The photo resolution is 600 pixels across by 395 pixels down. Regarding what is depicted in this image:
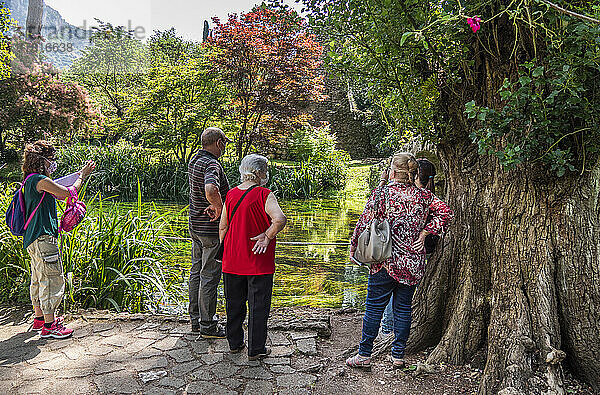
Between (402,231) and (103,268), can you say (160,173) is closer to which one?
(103,268)

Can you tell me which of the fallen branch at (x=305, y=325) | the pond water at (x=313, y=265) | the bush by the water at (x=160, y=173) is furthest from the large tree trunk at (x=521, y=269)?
the bush by the water at (x=160, y=173)

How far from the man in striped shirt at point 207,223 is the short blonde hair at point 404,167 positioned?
1239 millimetres

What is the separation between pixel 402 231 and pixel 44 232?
2.47m

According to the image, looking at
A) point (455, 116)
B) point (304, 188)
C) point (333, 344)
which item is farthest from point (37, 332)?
point (304, 188)

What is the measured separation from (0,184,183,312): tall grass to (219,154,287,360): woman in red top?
171 centimetres

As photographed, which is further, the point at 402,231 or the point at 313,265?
the point at 313,265

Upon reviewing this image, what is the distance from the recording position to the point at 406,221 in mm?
3012

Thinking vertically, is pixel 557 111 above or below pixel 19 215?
above

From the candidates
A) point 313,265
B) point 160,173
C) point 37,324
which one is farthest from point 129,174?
point 37,324

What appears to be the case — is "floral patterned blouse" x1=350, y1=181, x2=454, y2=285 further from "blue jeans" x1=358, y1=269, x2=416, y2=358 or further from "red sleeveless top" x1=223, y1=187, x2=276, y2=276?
"red sleeveless top" x1=223, y1=187, x2=276, y2=276

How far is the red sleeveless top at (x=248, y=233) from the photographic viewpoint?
123 inches

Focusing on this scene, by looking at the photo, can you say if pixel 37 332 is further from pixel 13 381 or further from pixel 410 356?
pixel 410 356

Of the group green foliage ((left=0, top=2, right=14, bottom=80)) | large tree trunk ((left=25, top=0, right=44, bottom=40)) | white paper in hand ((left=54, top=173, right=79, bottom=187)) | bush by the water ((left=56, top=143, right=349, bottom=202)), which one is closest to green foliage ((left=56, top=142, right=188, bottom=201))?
bush by the water ((left=56, top=143, right=349, bottom=202))

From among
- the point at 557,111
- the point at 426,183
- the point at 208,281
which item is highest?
the point at 557,111
